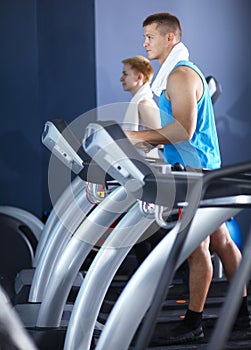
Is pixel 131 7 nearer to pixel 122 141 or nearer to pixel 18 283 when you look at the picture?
pixel 18 283

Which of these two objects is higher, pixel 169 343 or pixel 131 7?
pixel 131 7

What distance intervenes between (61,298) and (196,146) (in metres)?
0.82

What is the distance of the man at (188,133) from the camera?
9.52ft

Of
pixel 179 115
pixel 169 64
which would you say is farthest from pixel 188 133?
pixel 169 64

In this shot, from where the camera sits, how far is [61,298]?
8.96ft

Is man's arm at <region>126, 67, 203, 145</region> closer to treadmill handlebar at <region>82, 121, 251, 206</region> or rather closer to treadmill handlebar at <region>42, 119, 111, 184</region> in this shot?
treadmill handlebar at <region>42, 119, 111, 184</region>

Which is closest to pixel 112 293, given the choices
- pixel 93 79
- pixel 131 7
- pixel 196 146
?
pixel 196 146

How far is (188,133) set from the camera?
2910 mm

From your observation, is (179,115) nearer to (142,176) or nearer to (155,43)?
(155,43)

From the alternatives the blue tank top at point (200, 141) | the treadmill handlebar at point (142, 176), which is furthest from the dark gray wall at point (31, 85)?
the treadmill handlebar at point (142, 176)

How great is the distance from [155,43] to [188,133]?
0.50 m

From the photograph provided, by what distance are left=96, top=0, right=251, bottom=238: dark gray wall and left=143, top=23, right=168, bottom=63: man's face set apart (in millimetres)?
1804

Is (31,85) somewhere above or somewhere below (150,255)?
above

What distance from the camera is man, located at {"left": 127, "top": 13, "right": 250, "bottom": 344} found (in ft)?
9.52
